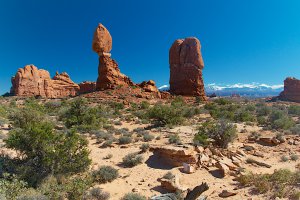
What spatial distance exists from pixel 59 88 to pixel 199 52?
128ft

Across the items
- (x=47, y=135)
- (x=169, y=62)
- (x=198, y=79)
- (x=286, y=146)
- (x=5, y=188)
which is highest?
(x=169, y=62)

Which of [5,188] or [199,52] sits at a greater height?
[199,52]

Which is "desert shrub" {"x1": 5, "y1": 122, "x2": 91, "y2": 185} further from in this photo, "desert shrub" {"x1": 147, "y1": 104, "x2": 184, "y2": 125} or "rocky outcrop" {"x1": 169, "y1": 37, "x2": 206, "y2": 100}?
"rocky outcrop" {"x1": 169, "y1": 37, "x2": 206, "y2": 100}

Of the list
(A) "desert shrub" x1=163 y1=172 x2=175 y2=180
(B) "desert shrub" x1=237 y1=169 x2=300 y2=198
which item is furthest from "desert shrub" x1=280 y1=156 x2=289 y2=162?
(A) "desert shrub" x1=163 y1=172 x2=175 y2=180

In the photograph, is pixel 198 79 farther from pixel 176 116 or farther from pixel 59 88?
pixel 59 88

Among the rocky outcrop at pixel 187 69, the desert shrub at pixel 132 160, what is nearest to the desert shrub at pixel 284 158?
A: the desert shrub at pixel 132 160

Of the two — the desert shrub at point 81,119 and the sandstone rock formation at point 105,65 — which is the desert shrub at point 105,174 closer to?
the desert shrub at point 81,119

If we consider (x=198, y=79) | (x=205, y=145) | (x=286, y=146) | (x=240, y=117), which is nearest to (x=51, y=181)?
(x=205, y=145)

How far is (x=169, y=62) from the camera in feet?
143

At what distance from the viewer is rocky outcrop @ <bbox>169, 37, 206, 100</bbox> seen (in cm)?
4048

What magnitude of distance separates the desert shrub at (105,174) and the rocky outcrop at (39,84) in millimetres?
49387

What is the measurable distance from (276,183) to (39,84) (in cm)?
5889

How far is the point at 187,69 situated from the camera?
40.9m

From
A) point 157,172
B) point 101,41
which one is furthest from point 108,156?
point 101,41
